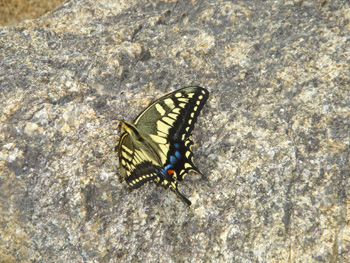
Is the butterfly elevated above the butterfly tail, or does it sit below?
above

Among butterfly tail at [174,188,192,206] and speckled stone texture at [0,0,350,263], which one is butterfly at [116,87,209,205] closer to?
butterfly tail at [174,188,192,206]

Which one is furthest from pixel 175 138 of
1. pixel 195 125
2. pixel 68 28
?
pixel 68 28

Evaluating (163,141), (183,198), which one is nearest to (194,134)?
(163,141)

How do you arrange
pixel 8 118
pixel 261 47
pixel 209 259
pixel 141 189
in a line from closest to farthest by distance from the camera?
pixel 209 259, pixel 141 189, pixel 8 118, pixel 261 47

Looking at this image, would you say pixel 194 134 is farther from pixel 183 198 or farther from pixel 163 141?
pixel 183 198

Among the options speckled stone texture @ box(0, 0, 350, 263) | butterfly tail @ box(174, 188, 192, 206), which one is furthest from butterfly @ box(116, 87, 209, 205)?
speckled stone texture @ box(0, 0, 350, 263)

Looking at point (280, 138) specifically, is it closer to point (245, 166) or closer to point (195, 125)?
point (245, 166)
